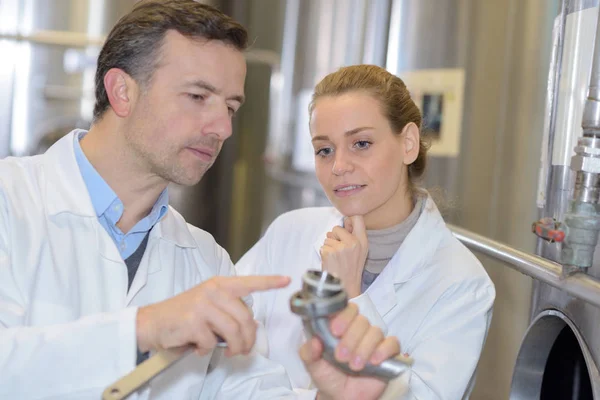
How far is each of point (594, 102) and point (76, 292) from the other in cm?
79

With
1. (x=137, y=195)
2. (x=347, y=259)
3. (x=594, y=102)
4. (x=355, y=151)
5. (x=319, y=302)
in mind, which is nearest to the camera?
(x=319, y=302)

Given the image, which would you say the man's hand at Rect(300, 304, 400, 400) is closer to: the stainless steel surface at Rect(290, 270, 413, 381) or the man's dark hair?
the stainless steel surface at Rect(290, 270, 413, 381)

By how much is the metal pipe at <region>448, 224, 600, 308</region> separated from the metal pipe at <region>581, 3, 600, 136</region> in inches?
8.0

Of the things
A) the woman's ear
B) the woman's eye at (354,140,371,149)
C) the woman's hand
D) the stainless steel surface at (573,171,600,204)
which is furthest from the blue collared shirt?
the stainless steel surface at (573,171,600,204)

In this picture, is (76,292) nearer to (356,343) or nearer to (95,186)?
(95,186)

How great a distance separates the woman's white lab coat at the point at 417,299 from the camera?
1318mm

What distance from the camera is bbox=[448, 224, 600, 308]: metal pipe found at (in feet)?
3.42

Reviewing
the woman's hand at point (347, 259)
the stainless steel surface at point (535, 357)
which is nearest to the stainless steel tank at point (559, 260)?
the stainless steel surface at point (535, 357)

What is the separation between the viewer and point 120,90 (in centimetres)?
131

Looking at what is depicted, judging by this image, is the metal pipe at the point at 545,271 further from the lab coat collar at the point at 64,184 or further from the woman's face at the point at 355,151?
the lab coat collar at the point at 64,184

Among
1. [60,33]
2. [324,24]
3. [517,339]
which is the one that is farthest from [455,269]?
[60,33]

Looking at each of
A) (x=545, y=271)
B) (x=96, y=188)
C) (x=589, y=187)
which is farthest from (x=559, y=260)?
(x=96, y=188)

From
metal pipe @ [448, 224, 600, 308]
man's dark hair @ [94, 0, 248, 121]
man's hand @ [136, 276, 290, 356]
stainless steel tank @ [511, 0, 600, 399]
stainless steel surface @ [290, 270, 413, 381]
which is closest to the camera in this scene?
stainless steel surface @ [290, 270, 413, 381]

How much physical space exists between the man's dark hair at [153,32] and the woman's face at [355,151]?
0.25 m
